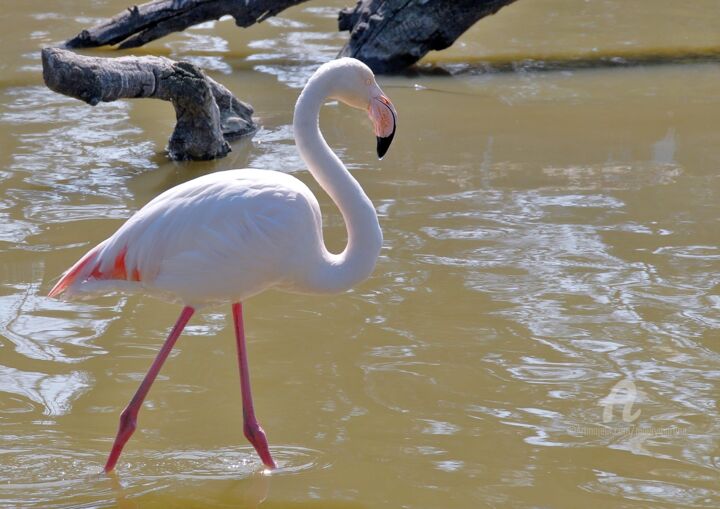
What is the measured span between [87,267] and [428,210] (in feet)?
8.38

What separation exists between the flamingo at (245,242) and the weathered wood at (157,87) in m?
2.85

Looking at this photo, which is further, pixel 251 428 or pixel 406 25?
pixel 406 25

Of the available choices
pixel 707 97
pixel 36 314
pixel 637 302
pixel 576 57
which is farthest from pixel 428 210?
pixel 576 57

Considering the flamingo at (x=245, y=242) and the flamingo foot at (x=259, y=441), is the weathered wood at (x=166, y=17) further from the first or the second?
the flamingo foot at (x=259, y=441)

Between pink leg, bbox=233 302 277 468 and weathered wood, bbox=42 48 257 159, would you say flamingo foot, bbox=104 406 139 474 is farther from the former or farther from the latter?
weathered wood, bbox=42 48 257 159

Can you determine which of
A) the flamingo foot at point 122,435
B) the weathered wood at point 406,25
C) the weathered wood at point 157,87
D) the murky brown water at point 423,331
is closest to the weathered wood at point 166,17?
the weathered wood at point 406,25

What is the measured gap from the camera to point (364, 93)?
12.4 ft

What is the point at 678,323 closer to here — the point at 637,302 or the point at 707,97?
the point at 637,302

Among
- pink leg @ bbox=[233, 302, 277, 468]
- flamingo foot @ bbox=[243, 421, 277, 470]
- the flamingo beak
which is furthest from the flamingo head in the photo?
flamingo foot @ bbox=[243, 421, 277, 470]

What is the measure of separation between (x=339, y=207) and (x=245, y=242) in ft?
1.19

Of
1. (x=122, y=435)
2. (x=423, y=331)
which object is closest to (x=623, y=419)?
(x=423, y=331)

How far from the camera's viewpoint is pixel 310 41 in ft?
34.4

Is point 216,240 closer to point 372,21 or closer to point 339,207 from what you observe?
point 339,207

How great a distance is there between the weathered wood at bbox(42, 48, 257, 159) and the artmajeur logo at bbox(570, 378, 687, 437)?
3.68 metres
